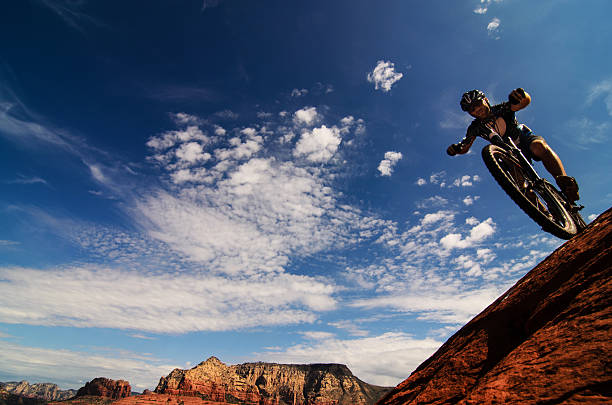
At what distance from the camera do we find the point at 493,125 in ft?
28.1

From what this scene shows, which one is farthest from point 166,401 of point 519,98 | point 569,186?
point 519,98

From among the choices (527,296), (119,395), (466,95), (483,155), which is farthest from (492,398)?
(119,395)

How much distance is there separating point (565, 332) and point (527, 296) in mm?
1748

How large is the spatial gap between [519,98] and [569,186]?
2534mm

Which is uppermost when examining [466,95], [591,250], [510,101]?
[466,95]

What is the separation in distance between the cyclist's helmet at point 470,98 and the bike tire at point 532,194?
76.7 inches

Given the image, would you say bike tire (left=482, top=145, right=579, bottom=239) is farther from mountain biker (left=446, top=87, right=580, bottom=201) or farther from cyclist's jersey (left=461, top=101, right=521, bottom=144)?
cyclist's jersey (left=461, top=101, right=521, bottom=144)

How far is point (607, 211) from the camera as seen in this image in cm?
525

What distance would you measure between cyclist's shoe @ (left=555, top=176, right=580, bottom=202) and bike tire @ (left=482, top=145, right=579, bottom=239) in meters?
0.35

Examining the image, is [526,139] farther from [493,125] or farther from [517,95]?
[517,95]

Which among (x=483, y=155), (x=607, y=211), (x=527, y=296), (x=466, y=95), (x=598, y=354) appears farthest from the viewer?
(x=466, y=95)

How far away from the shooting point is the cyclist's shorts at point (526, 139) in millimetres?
7872

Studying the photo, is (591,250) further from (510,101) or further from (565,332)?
(510,101)

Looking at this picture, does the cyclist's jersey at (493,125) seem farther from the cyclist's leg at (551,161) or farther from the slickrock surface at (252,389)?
the slickrock surface at (252,389)
